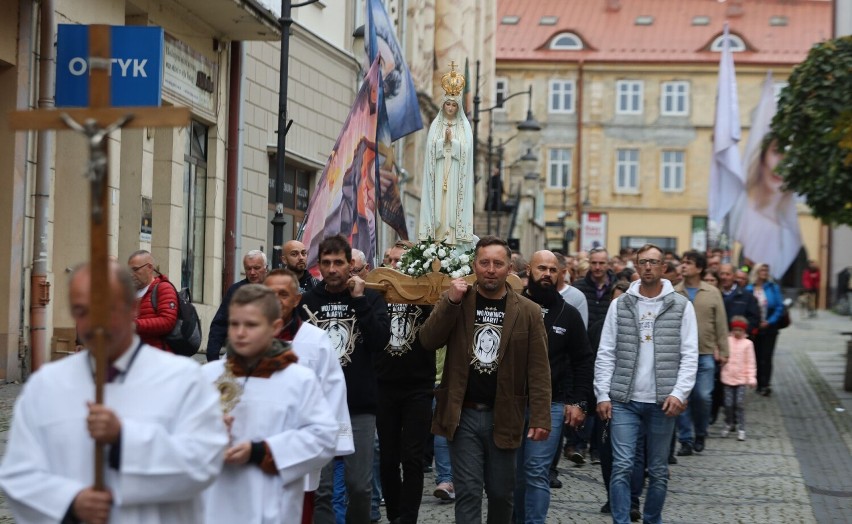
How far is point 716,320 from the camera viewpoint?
15688mm

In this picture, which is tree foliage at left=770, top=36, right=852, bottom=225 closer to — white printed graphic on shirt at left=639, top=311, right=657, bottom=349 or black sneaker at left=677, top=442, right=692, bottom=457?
black sneaker at left=677, top=442, right=692, bottom=457

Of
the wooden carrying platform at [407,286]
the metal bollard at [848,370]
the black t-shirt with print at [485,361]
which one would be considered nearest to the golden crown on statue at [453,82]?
the wooden carrying platform at [407,286]

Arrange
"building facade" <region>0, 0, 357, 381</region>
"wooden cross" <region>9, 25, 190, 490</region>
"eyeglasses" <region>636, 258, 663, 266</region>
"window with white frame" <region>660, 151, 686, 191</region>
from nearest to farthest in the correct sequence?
1. "wooden cross" <region>9, 25, 190, 490</region>
2. "eyeglasses" <region>636, 258, 663, 266</region>
3. "building facade" <region>0, 0, 357, 381</region>
4. "window with white frame" <region>660, 151, 686, 191</region>

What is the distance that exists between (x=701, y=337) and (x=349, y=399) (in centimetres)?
754

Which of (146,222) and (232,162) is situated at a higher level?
(232,162)

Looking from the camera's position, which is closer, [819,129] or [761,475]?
[761,475]

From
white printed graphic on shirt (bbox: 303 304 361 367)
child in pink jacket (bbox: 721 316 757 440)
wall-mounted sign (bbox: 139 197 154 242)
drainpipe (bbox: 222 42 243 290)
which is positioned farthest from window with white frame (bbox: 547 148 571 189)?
white printed graphic on shirt (bbox: 303 304 361 367)

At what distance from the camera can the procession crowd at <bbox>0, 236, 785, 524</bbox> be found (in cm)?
473

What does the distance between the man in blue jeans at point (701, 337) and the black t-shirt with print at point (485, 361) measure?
23.4 ft

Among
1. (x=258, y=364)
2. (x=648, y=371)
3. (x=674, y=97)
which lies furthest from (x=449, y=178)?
(x=674, y=97)

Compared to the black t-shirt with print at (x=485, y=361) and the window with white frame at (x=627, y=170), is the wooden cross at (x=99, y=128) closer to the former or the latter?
the black t-shirt with print at (x=485, y=361)

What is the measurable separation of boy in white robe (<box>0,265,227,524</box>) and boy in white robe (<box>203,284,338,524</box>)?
102 centimetres

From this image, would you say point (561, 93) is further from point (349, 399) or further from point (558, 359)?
point (349, 399)

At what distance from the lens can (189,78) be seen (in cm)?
2019
